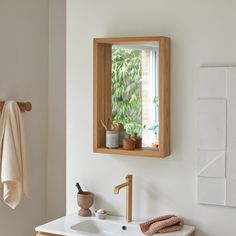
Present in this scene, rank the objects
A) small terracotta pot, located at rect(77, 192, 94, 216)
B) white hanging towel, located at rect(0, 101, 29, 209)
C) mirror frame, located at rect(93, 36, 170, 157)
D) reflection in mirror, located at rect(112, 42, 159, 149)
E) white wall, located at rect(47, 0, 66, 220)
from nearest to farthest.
→ mirror frame, located at rect(93, 36, 170, 157) < reflection in mirror, located at rect(112, 42, 159, 149) < small terracotta pot, located at rect(77, 192, 94, 216) < white hanging towel, located at rect(0, 101, 29, 209) < white wall, located at rect(47, 0, 66, 220)

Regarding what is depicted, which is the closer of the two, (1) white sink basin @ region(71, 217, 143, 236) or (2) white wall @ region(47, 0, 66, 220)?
(1) white sink basin @ region(71, 217, 143, 236)

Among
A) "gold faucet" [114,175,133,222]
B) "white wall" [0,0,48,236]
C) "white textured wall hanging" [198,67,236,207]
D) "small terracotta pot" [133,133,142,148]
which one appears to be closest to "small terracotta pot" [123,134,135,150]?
"small terracotta pot" [133,133,142,148]

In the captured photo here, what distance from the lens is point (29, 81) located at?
3.80 m

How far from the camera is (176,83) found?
3.01 m

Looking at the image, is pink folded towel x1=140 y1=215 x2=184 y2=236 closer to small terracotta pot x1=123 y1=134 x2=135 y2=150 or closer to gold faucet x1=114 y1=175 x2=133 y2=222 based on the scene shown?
gold faucet x1=114 y1=175 x2=133 y2=222

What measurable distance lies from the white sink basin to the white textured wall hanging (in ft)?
1.36

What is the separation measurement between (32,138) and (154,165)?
1.12 meters

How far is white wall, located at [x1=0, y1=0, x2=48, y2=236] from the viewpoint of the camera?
141 inches

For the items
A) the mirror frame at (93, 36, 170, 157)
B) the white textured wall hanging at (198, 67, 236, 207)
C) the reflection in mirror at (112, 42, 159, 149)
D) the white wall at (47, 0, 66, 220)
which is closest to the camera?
the white textured wall hanging at (198, 67, 236, 207)

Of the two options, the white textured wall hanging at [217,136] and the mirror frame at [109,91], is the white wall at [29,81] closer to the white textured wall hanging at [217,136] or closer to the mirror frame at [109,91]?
the mirror frame at [109,91]

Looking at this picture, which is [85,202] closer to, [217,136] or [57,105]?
[217,136]

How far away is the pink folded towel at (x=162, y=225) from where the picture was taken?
287cm

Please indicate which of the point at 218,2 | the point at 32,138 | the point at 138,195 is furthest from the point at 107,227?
the point at 218,2

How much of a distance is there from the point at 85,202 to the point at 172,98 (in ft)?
2.62
